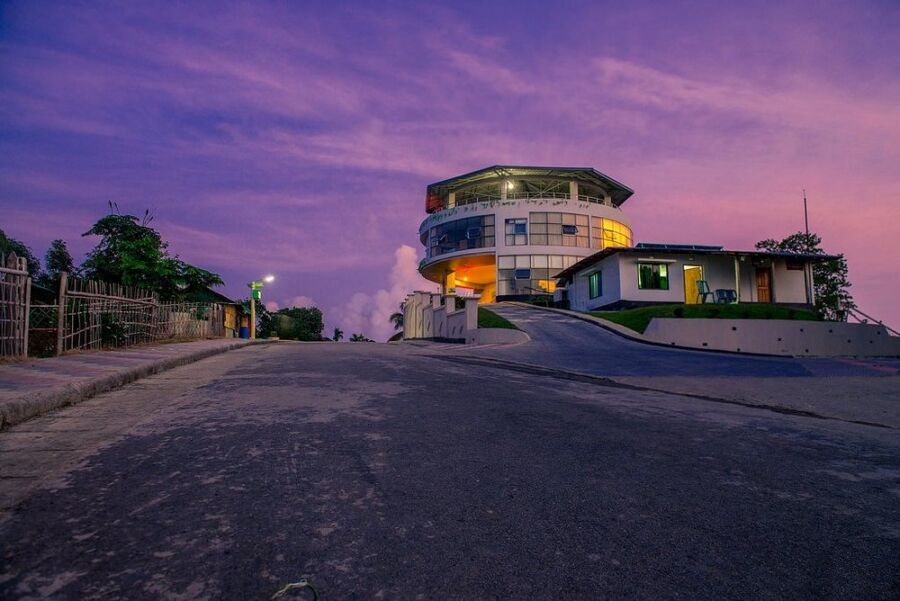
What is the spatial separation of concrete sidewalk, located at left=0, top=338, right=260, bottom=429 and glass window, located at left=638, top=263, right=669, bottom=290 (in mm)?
25828

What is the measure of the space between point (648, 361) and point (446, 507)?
10930 millimetres

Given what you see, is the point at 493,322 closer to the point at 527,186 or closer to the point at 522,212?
the point at 522,212

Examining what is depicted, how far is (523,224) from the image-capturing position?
44.8m

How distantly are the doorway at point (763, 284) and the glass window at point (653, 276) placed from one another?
6490mm

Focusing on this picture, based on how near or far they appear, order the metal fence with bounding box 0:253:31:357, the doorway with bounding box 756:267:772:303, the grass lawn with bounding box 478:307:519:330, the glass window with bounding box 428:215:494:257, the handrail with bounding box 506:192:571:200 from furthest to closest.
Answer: the handrail with bounding box 506:192:571:200, the glass window with bounding box 428:215:494:257, the doorway with bounding box 756:267:772:303, the grass lawn with bounding box 478:307:519:330, the metal fence with bounding box 0:253:31:357

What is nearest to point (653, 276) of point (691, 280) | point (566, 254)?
point (691, 280)

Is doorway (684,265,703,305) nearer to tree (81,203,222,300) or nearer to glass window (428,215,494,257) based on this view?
glass window (428,215,494,257)

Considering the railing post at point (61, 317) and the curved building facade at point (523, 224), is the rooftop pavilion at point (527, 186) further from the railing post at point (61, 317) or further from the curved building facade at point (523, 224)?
the railing post at point (61, 317)

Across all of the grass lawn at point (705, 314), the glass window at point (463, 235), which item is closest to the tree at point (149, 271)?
the grass lawn at point (705, 314)

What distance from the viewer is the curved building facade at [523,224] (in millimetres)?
44625

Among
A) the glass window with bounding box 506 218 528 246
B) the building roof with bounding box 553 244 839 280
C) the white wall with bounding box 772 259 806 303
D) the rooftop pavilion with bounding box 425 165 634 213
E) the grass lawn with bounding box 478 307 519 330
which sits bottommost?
the grass lawn with bounding box 478 307 519 330

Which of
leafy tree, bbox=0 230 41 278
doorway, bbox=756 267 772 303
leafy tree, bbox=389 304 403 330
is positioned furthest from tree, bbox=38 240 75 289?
doorway, bbox=756 267 772 303

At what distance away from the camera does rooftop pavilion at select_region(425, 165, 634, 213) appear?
46.5 metres

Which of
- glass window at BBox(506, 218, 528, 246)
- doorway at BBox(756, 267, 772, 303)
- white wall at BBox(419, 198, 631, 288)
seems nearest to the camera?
doorway at BBox(756, 267, 772, 303)
